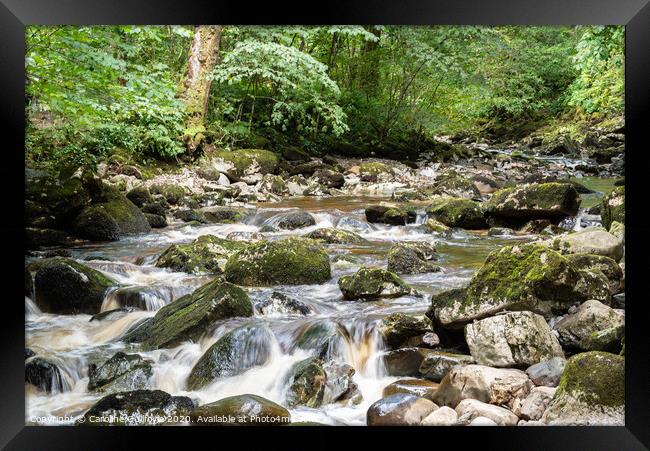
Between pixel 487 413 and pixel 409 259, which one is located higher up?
pixel 409 259

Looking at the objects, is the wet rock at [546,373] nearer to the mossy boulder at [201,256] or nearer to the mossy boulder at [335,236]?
the mossy boulder at [335,236]

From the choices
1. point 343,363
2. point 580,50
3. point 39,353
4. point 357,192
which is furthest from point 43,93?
point 580,50

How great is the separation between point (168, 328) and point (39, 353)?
84cm

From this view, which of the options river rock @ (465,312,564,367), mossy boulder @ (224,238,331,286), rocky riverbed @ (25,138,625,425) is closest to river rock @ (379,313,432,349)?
rocky riverbed @ (25,138,625,425)

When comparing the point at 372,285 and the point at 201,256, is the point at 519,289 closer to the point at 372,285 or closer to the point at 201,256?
the point at 372,285

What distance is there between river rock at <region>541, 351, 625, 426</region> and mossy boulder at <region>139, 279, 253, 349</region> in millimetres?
2075

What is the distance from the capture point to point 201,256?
406cm

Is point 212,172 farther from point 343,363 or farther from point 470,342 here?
point 470,342

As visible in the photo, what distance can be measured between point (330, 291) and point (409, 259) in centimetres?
65

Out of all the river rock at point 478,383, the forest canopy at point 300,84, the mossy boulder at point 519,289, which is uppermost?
the forest canopy at point 300,84

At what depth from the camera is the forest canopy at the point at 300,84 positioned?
3.70 metres

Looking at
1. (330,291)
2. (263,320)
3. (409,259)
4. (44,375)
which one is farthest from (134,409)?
(409,259)

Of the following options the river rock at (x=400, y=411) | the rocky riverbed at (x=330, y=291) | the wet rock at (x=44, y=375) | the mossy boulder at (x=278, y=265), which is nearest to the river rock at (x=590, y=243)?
the rocky riverbed at (x=330, y=291)
